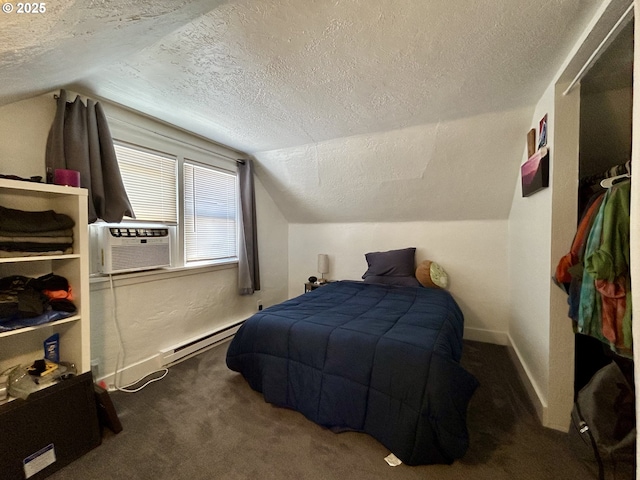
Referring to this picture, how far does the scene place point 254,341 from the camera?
75.7 inches

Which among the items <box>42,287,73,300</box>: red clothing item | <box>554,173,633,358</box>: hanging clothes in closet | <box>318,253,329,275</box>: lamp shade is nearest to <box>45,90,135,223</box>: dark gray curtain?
<box>42,287,73,300</box>: red clothing item

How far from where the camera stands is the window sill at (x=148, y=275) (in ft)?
6.39

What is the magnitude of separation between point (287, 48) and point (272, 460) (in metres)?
2.11

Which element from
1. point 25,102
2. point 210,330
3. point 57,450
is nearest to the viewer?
point 57,450

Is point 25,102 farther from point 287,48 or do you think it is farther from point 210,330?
point 210,330

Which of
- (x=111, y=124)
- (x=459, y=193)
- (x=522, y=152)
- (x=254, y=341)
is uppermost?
(x=111, y=124)

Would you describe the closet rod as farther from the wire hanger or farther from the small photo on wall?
the wire hanger

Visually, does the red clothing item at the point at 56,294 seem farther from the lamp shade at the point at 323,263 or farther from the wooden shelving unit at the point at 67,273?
the lamp shade at the point at 323,263

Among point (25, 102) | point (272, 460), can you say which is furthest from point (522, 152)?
point (25, 102)

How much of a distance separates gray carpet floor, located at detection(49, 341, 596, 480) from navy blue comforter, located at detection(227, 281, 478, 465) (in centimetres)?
9

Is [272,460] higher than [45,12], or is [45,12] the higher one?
[45,12]

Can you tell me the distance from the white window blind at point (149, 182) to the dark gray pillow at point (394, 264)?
87.9 inches

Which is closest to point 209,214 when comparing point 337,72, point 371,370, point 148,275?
point 148,275

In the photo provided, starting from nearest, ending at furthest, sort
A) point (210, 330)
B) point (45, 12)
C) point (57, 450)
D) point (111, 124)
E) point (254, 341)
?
point (45, 12) → point (57, 450) → point (254, 341) → point (111, 124) → point (210, 330)
